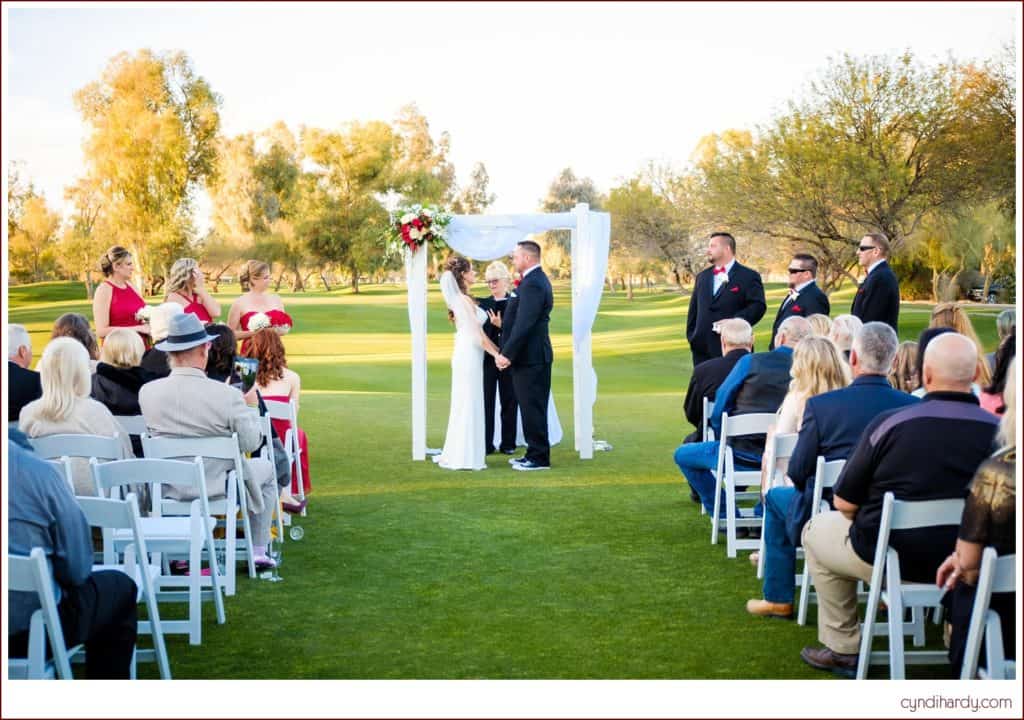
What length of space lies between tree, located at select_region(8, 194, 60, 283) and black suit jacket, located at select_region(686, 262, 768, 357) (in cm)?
2836

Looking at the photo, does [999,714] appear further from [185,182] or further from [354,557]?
[185,182]

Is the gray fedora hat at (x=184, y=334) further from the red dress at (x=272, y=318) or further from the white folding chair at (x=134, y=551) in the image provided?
the red dress at (x=272, y=318)

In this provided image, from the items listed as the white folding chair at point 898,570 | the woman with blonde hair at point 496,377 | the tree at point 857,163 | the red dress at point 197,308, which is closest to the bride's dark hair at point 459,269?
the woman with blonde hair at point 496,377

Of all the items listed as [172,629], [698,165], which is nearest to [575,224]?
[172,629]

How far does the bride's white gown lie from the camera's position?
31.5 feet

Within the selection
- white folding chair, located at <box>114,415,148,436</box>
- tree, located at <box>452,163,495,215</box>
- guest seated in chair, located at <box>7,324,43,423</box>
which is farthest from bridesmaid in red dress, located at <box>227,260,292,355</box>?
tree, located at <box>452,163,495,215</box>

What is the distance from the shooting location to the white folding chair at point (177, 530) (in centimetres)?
457

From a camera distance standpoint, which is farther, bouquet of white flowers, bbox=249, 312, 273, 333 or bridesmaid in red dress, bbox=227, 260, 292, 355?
bridesmaid in red dress, bbox=227, 260, 292, 355

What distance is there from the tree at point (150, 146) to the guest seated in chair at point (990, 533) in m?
36.9

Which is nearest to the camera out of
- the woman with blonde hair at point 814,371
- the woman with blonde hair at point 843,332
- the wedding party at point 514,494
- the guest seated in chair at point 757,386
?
the wedding party at point 514,494

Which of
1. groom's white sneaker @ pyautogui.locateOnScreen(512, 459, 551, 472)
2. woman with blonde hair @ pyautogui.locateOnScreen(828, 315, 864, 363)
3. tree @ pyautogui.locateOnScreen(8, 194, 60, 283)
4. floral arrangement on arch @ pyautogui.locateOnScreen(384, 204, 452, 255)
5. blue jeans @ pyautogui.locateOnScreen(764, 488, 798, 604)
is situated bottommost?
groom's white sneaker @ pyautogui.locateOnScreen(512, 459, 551, 472)

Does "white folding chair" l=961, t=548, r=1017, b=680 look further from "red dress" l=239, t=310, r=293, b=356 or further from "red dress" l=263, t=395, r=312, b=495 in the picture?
"red dress" l=239, t=310, r=293, b=356

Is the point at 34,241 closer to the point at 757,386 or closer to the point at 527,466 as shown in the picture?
the point at 527,466

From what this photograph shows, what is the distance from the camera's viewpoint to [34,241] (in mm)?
34188
